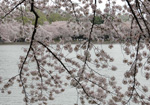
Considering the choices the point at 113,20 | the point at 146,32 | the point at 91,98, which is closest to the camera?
the point at 146,32

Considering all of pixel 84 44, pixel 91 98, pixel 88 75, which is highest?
pixel 84 44

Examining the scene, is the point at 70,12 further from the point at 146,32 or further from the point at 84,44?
the point at 146,32

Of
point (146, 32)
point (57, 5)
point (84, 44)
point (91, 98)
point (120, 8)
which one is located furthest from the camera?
point (57, 5)

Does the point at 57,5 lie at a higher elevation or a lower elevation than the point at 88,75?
higher

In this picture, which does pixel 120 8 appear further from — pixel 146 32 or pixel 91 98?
pixel 91 98

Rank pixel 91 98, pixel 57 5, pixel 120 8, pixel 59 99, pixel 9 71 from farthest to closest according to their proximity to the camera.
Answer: pixel 9 71 → pixel 59 99 → pixel 57 5 → pixel 91 98 → pixel 120 8

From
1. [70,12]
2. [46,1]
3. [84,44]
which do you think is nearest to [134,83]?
[84,44]

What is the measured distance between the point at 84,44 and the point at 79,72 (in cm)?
53

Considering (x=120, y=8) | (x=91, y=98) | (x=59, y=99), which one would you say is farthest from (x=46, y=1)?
(x=59, y=99)

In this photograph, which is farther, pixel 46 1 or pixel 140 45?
pixel 46 1

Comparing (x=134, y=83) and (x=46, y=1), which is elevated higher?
(x=46, y=1)

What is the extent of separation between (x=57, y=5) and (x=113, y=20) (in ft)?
3.81

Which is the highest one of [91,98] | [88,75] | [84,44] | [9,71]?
A: [84,44]

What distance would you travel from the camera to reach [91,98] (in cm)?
382
